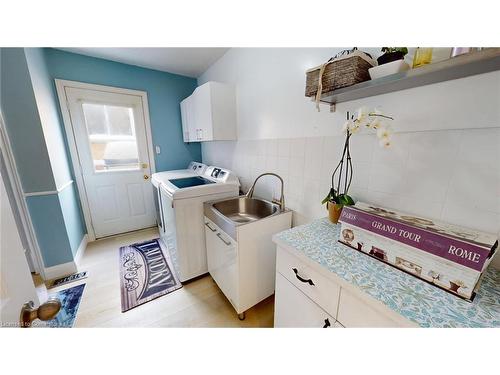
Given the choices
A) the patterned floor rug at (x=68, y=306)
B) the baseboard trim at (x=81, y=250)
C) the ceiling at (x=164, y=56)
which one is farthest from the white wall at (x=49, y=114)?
the patterned floor rug at (x=68, y=306)

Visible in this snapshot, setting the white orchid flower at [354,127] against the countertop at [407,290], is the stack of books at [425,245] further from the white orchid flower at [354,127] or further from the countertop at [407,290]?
the white orchid flower at [354,127]

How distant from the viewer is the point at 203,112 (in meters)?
2.16

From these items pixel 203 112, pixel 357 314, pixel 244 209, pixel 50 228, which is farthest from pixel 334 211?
pixel 50 228

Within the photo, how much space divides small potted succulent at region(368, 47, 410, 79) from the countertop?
2.68 feet

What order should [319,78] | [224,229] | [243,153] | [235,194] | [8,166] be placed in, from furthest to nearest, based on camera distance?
[243,153], [235,194], [8,166], [224,229], [319,78]

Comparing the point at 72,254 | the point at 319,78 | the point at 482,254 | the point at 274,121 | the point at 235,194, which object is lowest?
the point at 72,254

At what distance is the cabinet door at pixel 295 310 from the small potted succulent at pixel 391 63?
109cm

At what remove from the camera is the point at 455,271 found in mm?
609

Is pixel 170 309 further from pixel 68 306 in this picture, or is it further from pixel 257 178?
pixel 257 178

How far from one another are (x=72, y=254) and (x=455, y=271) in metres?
3.04
